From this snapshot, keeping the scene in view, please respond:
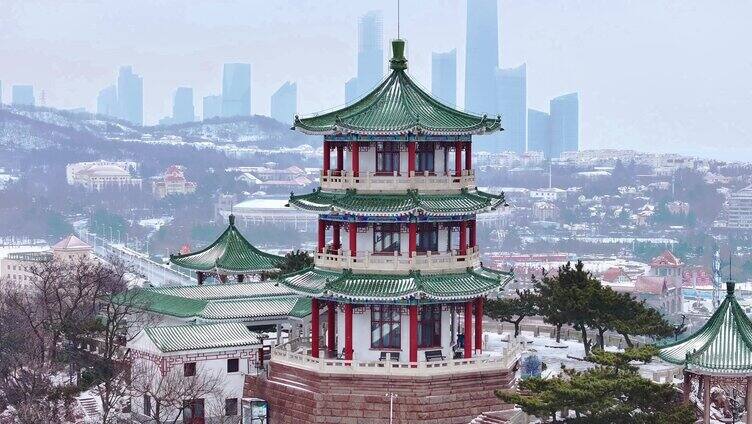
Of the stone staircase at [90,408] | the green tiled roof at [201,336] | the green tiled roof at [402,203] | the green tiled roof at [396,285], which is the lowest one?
the stone staircase at [90,408]

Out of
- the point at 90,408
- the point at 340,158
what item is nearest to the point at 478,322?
the point at 340,158

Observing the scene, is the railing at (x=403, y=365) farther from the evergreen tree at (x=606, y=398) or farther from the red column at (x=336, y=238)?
the red column at (x=336, y=238)

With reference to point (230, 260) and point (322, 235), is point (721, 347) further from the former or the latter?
point (230, 260)

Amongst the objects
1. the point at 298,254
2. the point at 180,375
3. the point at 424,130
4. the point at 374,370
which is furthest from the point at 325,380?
the point at 298,254

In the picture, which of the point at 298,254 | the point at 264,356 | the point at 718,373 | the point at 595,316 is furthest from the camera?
the point at 298,254

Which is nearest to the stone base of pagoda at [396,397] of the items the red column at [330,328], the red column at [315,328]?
the red column at [315,328]

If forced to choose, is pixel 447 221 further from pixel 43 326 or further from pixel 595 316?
pixel 43 326
